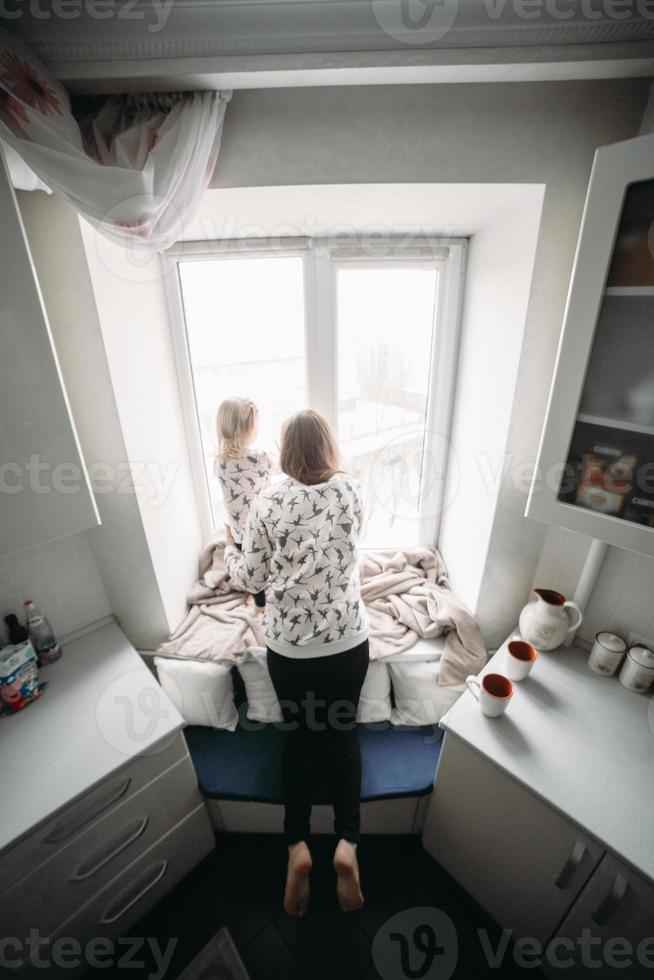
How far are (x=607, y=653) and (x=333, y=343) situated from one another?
1.32 m

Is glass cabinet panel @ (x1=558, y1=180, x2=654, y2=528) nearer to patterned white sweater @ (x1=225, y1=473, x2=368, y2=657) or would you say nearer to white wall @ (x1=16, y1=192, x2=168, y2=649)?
patterned white sweater @ (x1=225, y1=473, x2=368, y2=657)

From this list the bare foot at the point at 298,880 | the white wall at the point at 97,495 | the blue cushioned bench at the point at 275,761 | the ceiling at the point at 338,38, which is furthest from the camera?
the blue cushioned bench at the point at 275,761

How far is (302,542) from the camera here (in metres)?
0.97

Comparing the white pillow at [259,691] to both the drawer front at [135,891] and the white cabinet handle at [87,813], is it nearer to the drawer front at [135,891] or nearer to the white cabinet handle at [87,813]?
the drawer front at [135,891]

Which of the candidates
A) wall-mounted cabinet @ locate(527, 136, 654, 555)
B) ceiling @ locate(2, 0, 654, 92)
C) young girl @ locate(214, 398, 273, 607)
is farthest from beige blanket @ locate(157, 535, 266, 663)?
ceiling @ locate(2, 0, 654, 92)

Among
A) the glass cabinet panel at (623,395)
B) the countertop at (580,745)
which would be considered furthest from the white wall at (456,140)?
the countertop at (580,745)

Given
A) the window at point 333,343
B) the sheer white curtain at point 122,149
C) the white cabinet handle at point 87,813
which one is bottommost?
the white cabinet handle at point 87,813

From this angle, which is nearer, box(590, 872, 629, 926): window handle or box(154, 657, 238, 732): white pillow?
box(590, 872, 629, 926): window handle

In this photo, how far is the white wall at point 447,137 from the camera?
32.7 inches

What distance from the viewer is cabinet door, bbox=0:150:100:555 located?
2.32 feet

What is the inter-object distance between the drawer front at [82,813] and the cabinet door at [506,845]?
756 mm

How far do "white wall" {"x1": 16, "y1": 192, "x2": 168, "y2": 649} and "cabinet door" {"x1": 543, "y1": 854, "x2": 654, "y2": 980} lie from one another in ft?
4.29

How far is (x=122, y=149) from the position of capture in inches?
32.6

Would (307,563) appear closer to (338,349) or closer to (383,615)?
(383,615)
